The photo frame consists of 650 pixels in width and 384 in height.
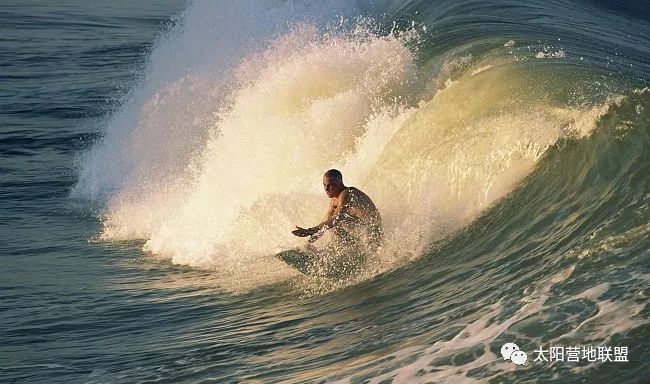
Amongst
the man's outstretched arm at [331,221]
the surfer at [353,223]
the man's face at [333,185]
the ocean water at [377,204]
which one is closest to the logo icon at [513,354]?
the ocean water at [377,204]

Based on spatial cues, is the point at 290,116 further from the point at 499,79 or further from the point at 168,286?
the point at 168,286

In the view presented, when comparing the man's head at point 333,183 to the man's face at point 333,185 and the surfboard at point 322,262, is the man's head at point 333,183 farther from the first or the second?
the surfboard at point 322,262

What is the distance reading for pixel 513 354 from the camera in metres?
6.78

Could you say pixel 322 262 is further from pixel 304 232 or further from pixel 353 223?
pixel 353 223

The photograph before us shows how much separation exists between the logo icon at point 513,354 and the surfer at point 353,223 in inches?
157

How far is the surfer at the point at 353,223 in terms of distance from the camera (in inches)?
428

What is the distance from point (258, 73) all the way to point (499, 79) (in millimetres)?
5803

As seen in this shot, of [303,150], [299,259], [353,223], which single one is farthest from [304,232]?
[303,150]

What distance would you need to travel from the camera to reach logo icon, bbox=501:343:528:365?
21.9ft

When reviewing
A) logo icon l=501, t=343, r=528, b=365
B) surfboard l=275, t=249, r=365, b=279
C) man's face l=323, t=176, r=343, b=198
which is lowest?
logo icon l=501, t=343, r=528, b=365

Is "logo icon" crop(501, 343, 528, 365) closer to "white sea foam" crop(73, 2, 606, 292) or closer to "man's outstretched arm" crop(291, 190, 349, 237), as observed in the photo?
"white sea foam" crop(73, 2, 606, 292)

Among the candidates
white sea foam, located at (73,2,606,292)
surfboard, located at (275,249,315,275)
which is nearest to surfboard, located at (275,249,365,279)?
surfboard, located at (275,249,315,275)

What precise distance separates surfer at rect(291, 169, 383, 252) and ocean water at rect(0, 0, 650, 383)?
18 cm

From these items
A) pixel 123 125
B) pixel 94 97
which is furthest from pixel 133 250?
pixel 94 97
